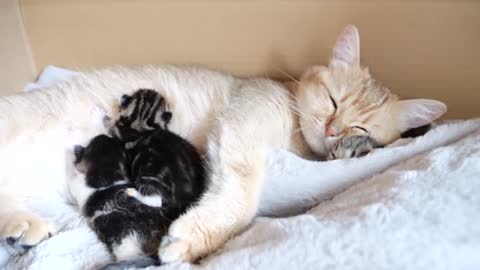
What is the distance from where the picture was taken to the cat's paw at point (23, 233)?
1.32 m

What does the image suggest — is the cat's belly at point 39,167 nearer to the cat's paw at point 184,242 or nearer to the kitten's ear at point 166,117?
the kitten's ear at point 166,117

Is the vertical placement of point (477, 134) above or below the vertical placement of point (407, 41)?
below

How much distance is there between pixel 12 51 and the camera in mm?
1959

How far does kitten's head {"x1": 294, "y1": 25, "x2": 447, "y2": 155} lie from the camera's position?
152 cm

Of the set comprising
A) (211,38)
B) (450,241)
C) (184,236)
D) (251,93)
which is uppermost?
(211,38)

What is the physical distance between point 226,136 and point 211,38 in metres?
0.55

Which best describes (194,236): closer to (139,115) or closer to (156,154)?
(156,154)

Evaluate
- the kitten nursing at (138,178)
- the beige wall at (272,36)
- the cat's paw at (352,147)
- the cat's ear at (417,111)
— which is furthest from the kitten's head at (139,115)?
the cat's ear at (417,111)

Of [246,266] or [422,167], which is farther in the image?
[422,167]

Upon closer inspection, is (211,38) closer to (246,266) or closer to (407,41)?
(407,41)

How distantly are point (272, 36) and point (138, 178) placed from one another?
76 cm

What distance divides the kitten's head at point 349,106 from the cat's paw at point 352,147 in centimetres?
2

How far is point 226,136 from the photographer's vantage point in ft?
4.82

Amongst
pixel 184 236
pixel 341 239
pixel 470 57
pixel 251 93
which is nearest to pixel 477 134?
pixel 470 57
